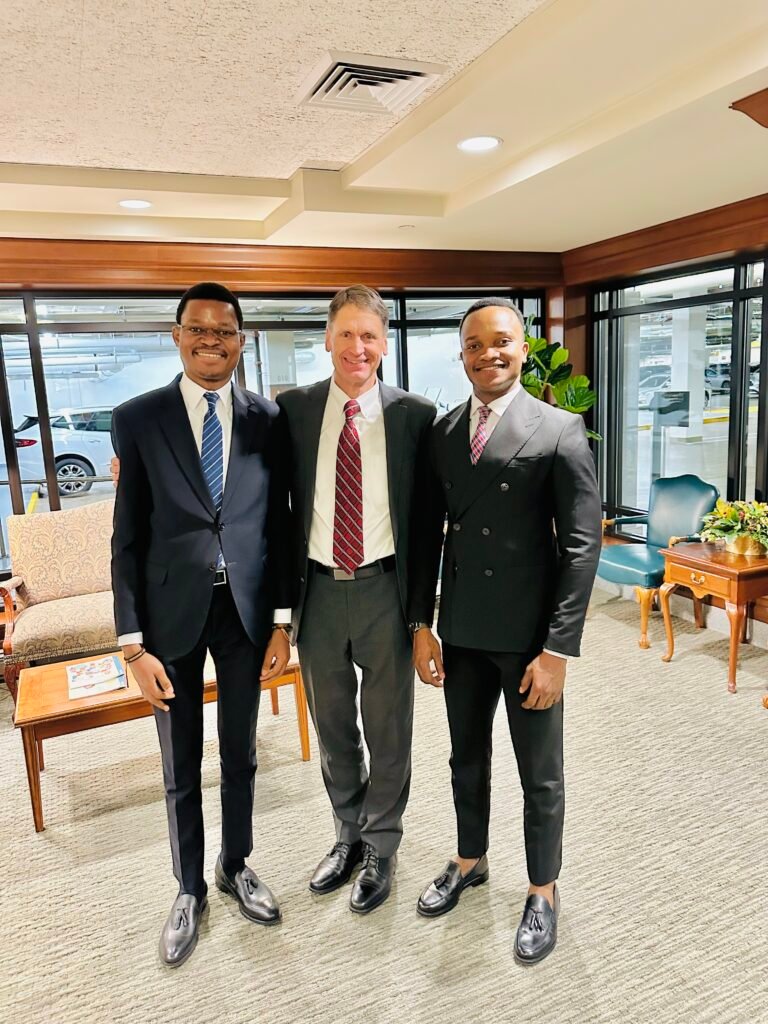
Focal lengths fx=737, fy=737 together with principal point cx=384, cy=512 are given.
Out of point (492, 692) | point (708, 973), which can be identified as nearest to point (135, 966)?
point (492, 692)

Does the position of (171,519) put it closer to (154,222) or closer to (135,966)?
(135,966)

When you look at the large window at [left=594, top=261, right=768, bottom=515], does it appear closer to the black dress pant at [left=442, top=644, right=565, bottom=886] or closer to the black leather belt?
the black dress pant at [left=442, top=644, right=565, bottom=886]

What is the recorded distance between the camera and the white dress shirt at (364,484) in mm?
1995

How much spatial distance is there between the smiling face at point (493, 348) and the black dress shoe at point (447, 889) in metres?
1.39

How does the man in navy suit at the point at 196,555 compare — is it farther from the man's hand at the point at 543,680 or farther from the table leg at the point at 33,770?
the table leg at the point at 33,770

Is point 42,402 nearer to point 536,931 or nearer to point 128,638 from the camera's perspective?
point 128,638

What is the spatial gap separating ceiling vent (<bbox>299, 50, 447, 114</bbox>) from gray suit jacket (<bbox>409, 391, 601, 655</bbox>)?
123 cm

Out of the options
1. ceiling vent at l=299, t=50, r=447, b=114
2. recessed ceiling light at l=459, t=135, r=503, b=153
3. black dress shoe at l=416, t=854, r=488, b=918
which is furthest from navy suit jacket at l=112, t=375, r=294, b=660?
recessed ceiling light at l=459, t=135, r=503, b=153

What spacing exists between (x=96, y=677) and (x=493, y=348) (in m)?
2.08

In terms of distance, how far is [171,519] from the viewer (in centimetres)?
186

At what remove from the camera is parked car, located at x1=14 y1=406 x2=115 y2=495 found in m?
4.69

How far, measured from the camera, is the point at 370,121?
→ 288 centimetres

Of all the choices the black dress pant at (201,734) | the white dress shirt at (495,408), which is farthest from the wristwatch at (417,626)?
the white dress shirt at (495,408)

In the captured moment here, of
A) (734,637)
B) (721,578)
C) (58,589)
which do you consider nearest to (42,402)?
(58,589)
